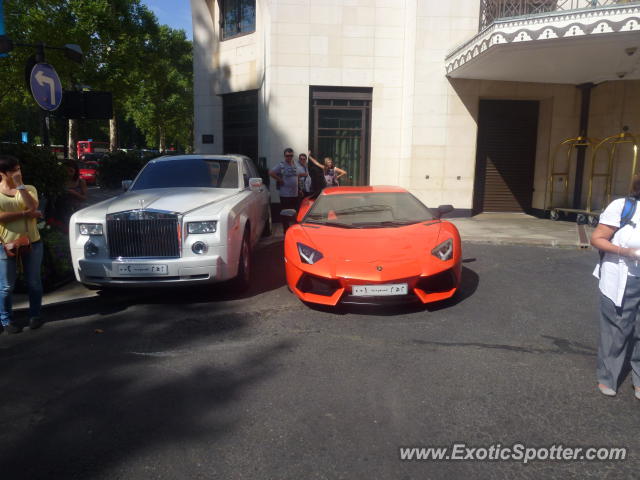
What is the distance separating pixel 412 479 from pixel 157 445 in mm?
1477

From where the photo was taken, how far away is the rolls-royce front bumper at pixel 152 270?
5398 millimetres

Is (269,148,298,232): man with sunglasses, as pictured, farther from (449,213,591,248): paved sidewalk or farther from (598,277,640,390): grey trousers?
(598,277,640,390): grey trousers

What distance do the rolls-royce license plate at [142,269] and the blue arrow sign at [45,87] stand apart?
293 cm

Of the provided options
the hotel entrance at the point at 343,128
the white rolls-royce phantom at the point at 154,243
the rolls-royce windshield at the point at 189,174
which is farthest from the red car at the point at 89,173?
the white rolls-royce phantom at the point at 154,243

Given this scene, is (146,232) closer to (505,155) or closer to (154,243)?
(154,243)

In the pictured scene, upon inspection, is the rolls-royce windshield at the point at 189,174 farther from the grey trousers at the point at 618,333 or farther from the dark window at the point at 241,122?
the dark window at the point at 241,122

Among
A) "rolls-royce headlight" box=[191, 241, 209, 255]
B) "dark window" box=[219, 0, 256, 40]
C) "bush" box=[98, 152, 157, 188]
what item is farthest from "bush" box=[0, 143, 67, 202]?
"bush" box=[98, 152, 157, 188]

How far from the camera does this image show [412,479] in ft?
8.30

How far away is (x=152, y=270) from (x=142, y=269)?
0.11 m

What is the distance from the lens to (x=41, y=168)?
7496 millimetres

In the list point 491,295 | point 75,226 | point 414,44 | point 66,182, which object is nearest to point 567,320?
point 491,295

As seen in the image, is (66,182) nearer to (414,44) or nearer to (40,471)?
Result: (40,471)

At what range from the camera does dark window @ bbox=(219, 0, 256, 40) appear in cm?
1534

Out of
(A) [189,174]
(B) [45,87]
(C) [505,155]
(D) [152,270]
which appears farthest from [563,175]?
(B) [45,87]
